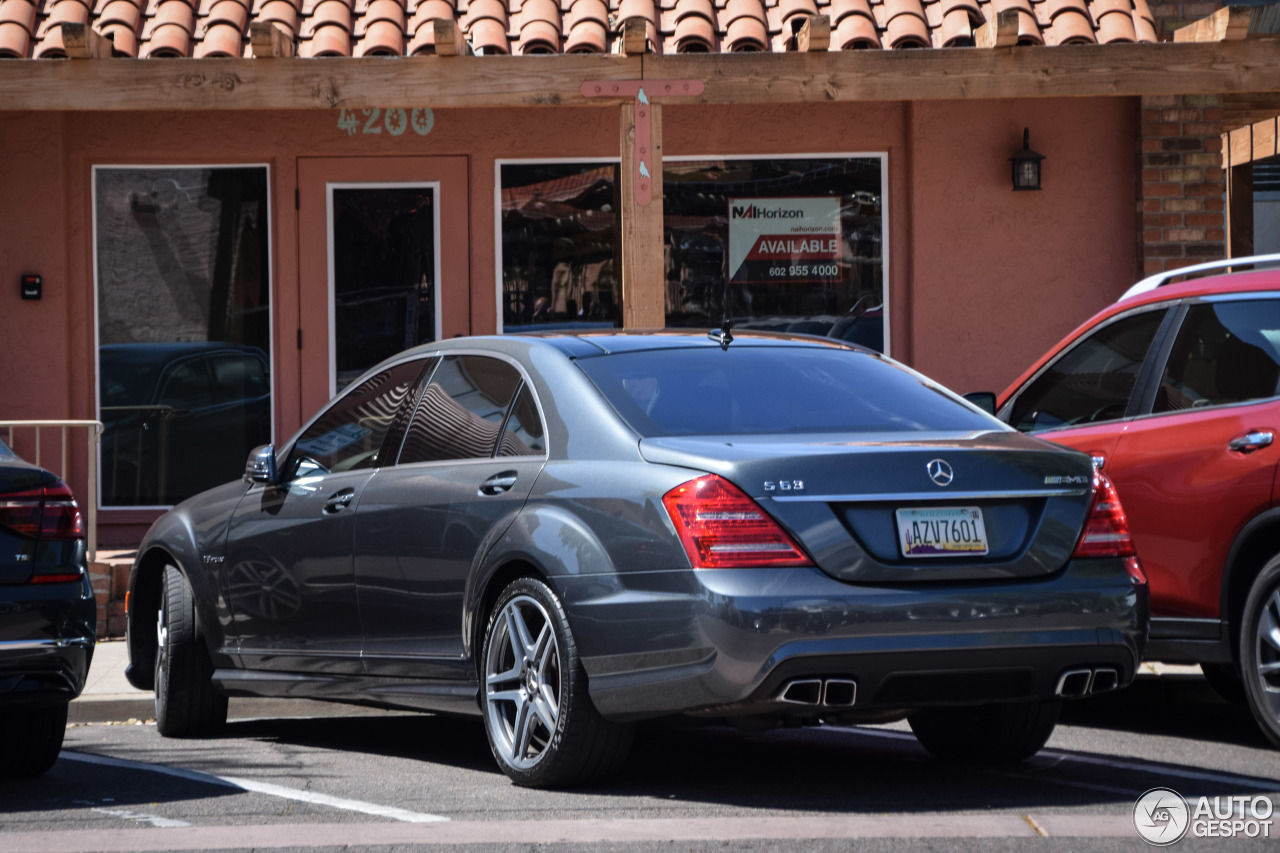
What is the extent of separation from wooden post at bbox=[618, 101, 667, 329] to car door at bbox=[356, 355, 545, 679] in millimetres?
3889

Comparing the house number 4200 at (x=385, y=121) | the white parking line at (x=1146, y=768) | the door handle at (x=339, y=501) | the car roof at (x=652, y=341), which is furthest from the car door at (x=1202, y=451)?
the house number 4200 at (x=385, y=121)

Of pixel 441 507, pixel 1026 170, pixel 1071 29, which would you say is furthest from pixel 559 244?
pixel 441 507

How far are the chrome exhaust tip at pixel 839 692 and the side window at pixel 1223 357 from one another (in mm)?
2380

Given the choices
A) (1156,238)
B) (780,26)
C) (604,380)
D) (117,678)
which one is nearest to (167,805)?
(604,380)

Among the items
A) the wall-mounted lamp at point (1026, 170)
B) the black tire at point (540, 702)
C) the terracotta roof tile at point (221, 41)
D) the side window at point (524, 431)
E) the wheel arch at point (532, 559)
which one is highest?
the terracotta roof tile at point (221, 41)

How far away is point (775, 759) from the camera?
620 centimetres

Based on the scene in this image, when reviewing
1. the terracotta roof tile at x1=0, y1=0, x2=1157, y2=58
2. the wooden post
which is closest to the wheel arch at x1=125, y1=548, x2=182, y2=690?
the wooden post

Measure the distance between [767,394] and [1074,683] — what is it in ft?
4.32

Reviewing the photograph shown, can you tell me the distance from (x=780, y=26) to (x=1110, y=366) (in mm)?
4956

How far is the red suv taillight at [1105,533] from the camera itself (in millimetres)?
5105

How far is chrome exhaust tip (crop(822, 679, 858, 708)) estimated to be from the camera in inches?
188

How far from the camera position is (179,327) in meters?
12.5

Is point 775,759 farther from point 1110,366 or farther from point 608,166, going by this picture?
point 608,166

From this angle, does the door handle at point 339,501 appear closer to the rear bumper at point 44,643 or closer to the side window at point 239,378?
the rear bumper at point 44,643
